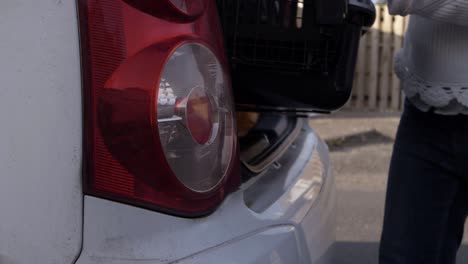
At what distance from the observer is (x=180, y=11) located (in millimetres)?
1354

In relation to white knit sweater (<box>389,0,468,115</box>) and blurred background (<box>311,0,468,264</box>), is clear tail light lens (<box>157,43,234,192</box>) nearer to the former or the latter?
white knit sweater (<box>389,0,468,115</box>)

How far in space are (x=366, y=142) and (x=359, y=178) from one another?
124 centimetres

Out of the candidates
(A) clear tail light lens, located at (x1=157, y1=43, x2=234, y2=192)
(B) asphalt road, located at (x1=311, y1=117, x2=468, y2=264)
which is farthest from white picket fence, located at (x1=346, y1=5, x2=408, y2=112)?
(A) clear tail light lens, located at (x1=157, y1=43, x2=234, y2=192)

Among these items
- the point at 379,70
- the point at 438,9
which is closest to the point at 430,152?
the point at 438,9

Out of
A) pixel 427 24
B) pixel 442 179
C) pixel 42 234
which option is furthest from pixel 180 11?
pixel 442 179

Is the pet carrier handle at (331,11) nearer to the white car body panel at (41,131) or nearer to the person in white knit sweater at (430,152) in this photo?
the person in white knit sweater at (430,152)

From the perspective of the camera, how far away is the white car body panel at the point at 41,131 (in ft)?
4.21

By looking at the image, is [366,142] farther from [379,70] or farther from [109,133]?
[109,133]

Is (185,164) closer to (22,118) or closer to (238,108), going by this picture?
(22,118)

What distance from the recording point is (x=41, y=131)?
51.1 inches

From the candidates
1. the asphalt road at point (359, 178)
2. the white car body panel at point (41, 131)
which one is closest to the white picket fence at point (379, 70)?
the asphalt road at point (359, 178)

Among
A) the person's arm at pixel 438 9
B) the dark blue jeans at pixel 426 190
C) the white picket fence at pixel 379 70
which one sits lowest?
the white picket fence at pixel 379 70

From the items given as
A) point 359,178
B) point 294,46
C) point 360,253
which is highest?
point 294,46

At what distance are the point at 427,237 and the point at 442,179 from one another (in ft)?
0.59
